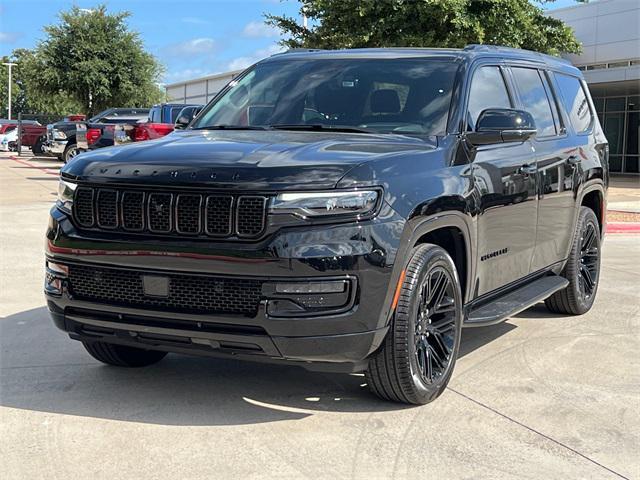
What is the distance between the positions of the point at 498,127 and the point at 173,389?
2.45 metres

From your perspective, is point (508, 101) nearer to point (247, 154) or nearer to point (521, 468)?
point (247, 154)

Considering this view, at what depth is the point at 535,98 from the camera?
618 cm

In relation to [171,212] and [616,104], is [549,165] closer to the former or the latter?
[171,212]

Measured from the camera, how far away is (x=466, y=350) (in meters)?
5.75

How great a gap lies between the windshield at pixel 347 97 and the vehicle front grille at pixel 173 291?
1545 millimetres

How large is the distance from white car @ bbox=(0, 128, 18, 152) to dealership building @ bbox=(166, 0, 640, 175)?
28570mm

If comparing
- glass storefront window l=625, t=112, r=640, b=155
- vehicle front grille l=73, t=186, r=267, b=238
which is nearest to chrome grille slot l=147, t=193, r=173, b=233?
vehicle front grille l=73, t=186, r=267, b=238

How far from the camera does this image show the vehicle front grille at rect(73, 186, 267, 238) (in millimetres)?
3838

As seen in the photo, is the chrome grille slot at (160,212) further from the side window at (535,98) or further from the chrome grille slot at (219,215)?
the side window at (535,98)

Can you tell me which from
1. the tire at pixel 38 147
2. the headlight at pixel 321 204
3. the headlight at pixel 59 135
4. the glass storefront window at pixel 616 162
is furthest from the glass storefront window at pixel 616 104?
the headlight at pixel 321 204

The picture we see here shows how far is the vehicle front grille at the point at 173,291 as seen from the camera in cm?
385

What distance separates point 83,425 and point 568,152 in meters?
4.17

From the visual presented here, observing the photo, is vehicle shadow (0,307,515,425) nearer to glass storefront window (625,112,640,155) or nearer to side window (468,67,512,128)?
side window (468,67,512,128)

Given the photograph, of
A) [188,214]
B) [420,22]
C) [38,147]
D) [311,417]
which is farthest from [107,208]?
[38,147]
